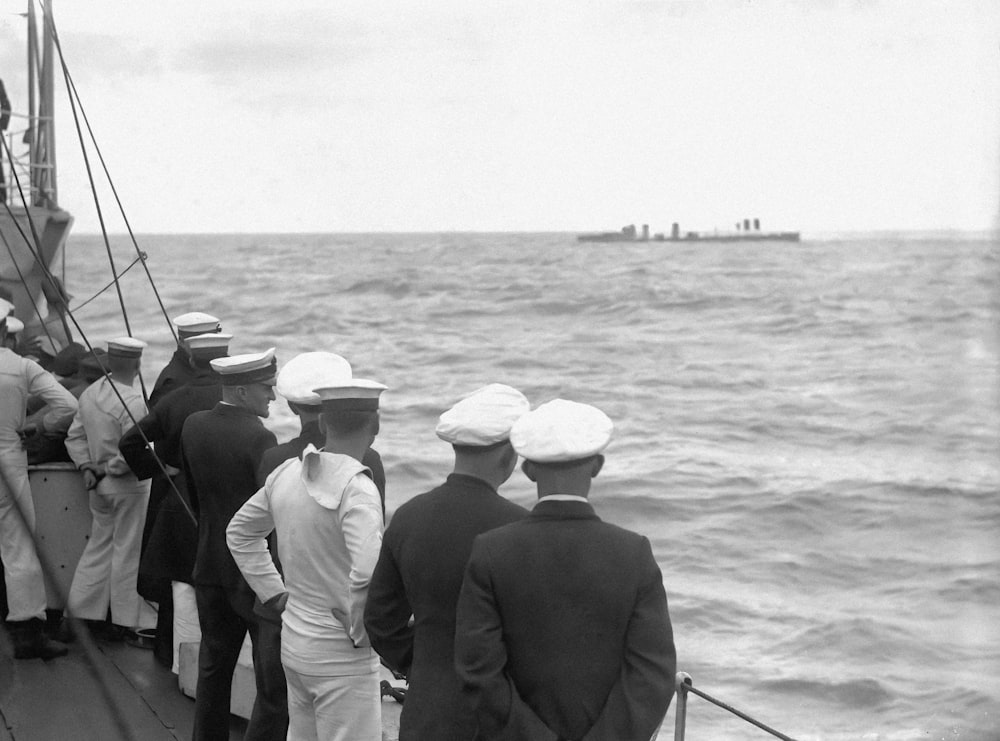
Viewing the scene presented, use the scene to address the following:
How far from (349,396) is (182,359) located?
1956 millimetres

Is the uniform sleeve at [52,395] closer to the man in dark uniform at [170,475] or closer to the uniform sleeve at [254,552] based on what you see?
the man in dark uniform at [170,475]

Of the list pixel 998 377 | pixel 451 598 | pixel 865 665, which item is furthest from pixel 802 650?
pixel 998 377

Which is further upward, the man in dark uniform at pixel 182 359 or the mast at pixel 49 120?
the mast at pixel 49 120

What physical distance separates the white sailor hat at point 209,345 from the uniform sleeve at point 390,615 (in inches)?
76.1

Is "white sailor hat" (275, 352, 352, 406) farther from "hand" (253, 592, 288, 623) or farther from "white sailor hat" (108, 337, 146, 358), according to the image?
"white sailor hat" (108, 337, 146, 358)

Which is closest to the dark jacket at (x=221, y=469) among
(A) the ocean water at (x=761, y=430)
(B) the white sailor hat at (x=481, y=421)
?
(B) the white sailor hat at (x=481, y=421)

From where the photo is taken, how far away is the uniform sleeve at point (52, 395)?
5.11m

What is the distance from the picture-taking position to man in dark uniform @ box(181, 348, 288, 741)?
12.2ft

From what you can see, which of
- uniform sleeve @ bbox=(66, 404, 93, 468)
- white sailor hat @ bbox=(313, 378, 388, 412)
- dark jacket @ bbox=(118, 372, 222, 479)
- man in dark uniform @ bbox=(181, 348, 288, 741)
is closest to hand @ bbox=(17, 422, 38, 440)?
uniform sleeve @ bbox=(66, 404, 93, 468)

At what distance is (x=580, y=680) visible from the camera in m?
2.38

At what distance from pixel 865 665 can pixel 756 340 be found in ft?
98.0

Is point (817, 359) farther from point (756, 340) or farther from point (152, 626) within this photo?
point (152, 626)

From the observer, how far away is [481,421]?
2648 mm

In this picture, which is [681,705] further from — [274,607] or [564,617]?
[274,607]
